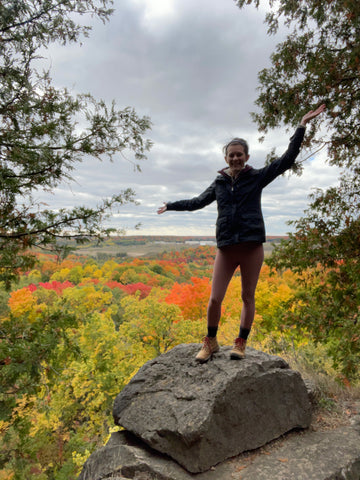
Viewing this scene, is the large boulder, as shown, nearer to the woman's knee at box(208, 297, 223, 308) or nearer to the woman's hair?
the woman's knee at box(208, 297, 223, 308)

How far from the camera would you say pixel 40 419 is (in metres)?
14.3

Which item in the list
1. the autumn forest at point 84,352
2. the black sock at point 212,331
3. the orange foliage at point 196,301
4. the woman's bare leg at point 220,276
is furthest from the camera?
the orange foliage at point 196,301

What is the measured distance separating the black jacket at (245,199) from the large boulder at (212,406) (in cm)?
177

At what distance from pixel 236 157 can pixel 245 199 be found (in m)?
0.50

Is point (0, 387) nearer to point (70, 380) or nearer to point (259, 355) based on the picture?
point (259, 355)

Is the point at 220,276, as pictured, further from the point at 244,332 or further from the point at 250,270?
the point at 244,332

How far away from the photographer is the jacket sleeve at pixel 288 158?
2.98 m

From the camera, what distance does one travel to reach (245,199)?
3.15 metres

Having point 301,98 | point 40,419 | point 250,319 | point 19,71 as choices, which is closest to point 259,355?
point 250,319

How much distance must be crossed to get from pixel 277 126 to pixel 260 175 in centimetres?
290

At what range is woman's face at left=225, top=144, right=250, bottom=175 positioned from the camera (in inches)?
128

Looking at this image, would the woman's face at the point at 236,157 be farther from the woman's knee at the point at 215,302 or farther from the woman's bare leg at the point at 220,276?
the woman's knee at the point at 215,302

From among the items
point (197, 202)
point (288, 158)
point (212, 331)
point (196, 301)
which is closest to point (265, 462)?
point (212, 331)

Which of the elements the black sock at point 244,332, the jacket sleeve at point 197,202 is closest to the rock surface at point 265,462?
the black sock at point 244,332
